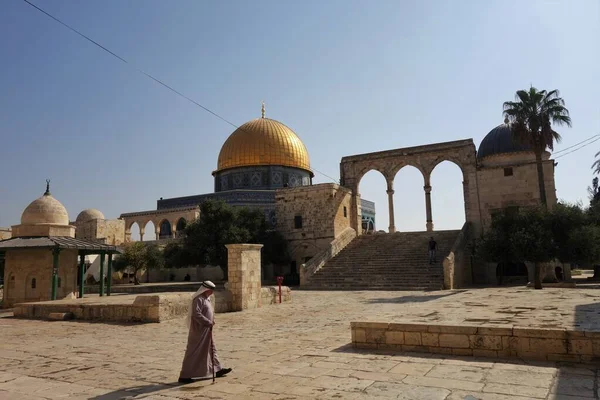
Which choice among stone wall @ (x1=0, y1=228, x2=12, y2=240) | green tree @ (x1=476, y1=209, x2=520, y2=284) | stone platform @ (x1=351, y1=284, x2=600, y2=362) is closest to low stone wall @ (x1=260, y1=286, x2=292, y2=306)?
stone platform @ (x1=351, y1=284, x2=600, y2=362)

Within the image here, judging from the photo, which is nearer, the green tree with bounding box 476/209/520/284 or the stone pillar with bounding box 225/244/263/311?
the stone pillar with bounding box 225/244/263/311

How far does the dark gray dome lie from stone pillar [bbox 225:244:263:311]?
60.8 ft

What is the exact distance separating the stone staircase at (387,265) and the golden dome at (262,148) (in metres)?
13.3

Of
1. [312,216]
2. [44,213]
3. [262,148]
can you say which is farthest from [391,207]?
[44,213]

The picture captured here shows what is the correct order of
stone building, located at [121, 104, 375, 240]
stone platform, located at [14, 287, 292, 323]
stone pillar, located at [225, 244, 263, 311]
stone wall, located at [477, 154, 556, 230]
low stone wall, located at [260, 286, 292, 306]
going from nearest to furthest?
stone platform, located at [14, 287, 292, 323] < stone pillar, located at [225, 244, 263, 311] < low stone wall, located at [260, 286, 292, 306] < stone wall, located at [477, 154, 556, 230] < stone building, located at [121, 104, 375, 240]

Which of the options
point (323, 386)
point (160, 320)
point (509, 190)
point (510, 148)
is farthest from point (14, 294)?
point (510, 148)

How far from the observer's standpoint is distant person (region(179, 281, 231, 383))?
16.0 ft

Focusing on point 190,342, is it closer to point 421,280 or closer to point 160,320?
point 160,320

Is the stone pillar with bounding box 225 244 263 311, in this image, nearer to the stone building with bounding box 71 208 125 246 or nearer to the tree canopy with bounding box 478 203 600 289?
the tree canopy with bounding box 478 203 600 289

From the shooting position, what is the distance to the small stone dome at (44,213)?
55.2 ft

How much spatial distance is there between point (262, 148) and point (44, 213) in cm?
2174

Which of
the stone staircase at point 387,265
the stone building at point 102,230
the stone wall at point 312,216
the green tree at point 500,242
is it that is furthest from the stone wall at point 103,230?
the green tree at point 500,242

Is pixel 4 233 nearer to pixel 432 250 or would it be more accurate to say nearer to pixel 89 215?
pixel 89 215

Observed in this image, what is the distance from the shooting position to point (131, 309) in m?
10.8
